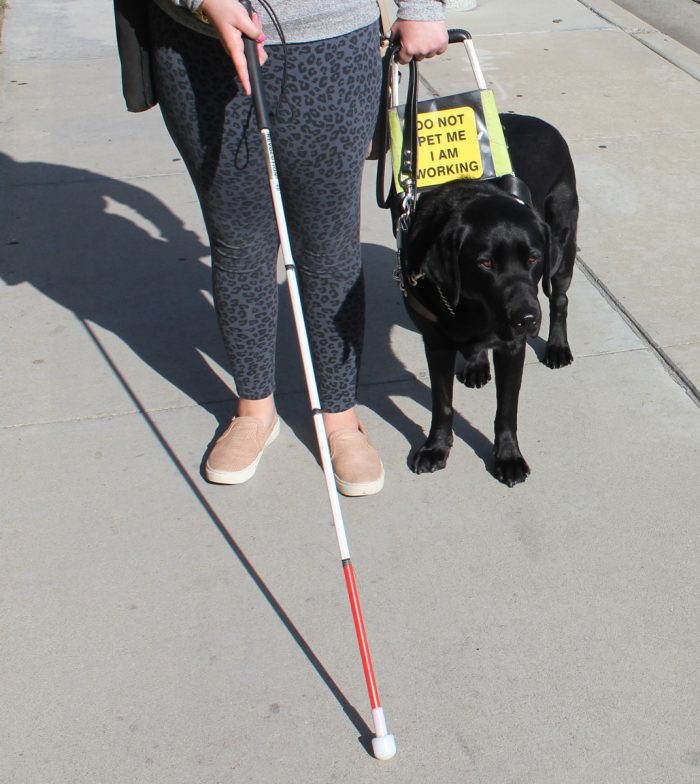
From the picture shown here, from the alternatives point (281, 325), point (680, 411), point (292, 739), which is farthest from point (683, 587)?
point (281, 325)

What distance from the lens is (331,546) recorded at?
296 centimetres

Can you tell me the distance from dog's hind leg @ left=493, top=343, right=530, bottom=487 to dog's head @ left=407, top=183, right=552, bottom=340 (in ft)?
0.87

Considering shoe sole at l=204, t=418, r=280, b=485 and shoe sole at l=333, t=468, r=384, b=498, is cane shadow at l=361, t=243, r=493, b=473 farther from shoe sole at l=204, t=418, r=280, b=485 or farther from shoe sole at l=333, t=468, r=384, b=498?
shoe sole at l=204, t=418, r=280, b=485

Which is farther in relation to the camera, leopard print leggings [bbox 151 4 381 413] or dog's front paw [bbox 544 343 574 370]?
dog's front paw [bbox 544 343 574 370]

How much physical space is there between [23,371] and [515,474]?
1.93 m

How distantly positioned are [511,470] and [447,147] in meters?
1.06

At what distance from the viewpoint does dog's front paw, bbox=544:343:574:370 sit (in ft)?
12.3

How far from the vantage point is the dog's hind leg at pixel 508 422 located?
10.2ft

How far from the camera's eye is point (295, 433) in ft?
11.4

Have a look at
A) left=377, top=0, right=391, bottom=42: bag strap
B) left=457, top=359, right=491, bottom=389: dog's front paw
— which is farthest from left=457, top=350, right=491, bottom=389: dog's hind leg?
left=377, top=0, right=391, bottom=42: bag strap

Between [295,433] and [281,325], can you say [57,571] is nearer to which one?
[295,433]


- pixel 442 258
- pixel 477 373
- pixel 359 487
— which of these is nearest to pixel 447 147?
pixel 442 258

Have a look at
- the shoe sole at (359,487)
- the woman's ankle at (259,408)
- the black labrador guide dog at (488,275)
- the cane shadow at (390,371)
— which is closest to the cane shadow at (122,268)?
the woman's ankle at (259,408)

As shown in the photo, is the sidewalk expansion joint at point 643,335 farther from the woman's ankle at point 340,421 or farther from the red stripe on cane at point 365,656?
the red stripe on cane at point 365,656
